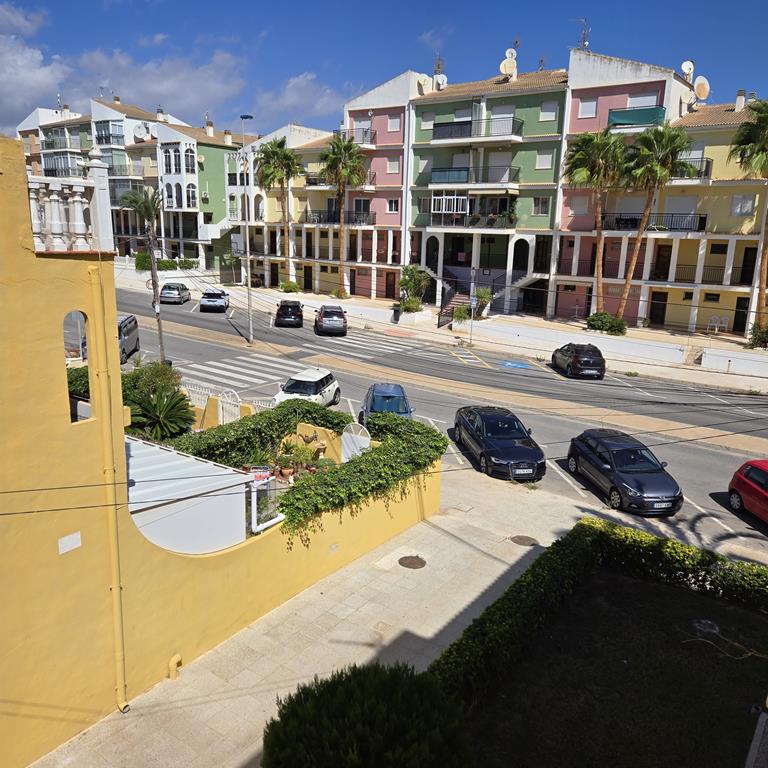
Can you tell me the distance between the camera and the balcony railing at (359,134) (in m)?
50.2

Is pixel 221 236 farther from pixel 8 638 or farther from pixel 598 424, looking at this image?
pixel 8 638

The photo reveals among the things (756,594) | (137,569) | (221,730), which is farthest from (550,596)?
(137,569)

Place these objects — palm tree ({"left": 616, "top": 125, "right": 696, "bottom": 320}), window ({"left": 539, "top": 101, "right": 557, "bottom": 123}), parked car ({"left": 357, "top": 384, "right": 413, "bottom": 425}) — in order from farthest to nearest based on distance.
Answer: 1. window ({"left": 539, "top": 101, "right": 557, "bottom": 123})
2. palm tree ({"left": 616, "top": 125, "right": 696, "bottom": 320})
3. parked car ({"left": 357, "top": 384, "right": 413, "bottom": 425})

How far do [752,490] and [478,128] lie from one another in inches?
1382

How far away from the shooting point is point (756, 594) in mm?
11742

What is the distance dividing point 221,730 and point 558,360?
28190 millimetres

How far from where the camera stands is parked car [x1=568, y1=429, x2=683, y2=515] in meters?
16.4

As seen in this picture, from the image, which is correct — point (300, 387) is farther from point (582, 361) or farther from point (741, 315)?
point (741, 315)

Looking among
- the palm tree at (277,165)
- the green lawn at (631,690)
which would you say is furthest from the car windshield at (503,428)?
the palm tree at (277,165)

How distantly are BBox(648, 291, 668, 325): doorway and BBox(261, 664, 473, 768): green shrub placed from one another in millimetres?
38936

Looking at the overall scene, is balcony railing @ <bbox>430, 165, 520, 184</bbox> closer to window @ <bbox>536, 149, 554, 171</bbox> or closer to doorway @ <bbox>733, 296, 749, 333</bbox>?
window @ <bbox>536, 149, 554, 171</bbox>

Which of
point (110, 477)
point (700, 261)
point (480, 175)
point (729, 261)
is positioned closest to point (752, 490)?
point (110, 477)

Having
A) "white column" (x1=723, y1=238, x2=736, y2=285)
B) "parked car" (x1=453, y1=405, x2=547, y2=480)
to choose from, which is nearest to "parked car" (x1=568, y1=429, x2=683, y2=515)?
"parked car" (x1=453, y1=405, x2=547, y2=480)

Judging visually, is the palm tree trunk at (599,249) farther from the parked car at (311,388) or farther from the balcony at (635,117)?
the parked car at (311,388)
